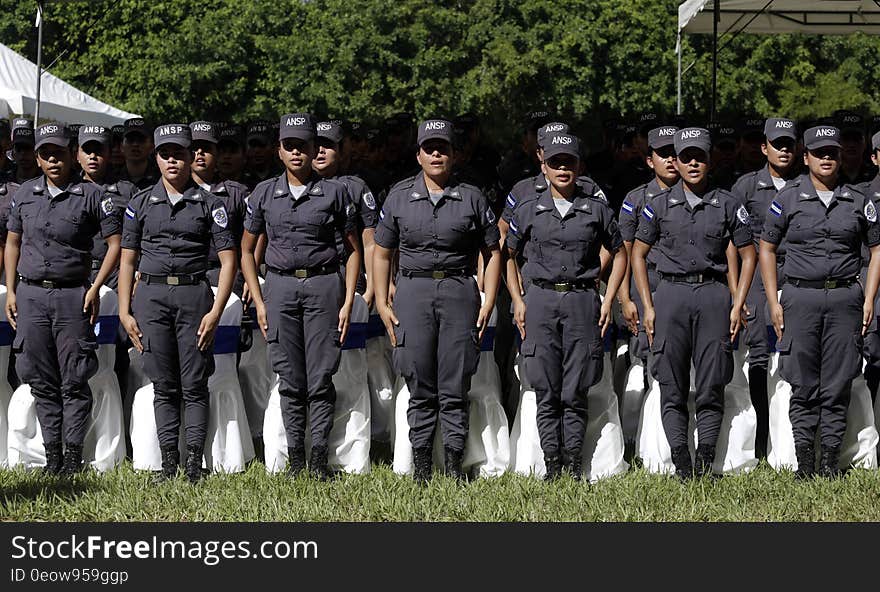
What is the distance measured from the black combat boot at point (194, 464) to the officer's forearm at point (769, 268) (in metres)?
3.62

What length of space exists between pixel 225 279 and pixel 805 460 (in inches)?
146

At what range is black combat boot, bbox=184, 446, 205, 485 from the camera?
7656 millimetres

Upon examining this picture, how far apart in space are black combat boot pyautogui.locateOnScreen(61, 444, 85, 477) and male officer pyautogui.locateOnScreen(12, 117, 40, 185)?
229 centimetres

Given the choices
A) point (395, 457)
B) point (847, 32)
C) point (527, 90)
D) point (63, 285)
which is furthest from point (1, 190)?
point (527, 90)

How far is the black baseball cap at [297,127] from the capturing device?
764cm

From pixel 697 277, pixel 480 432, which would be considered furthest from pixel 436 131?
pixel 480 432

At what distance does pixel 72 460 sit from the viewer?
8000 mm

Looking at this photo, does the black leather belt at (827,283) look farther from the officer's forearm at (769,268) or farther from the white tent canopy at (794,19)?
the white tent canopy at (794,19)

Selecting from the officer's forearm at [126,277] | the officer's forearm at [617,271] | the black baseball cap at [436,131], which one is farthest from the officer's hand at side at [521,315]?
the officer's forearm at [126,277]

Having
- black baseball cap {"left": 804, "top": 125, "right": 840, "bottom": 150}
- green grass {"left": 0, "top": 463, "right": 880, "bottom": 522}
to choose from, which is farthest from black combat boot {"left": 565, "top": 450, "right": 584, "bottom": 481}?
black baseball cap {"left": 804, "top": 125, "right": 840, "bottom": 150}

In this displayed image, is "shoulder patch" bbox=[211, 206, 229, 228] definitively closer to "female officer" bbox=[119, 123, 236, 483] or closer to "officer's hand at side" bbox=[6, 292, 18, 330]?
"female officer" bbox=[119, 123, 236, 483]

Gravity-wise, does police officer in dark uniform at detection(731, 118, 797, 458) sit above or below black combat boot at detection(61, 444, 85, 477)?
above

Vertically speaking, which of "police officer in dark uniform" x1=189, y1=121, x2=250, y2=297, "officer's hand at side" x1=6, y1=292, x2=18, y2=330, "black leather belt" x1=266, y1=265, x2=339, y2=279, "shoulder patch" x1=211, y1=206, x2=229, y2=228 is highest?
"police officer in dark uniform" x1=189, y1=121, x2=250, y2=297

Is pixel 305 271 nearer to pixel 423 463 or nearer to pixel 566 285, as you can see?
pixel 423 463
